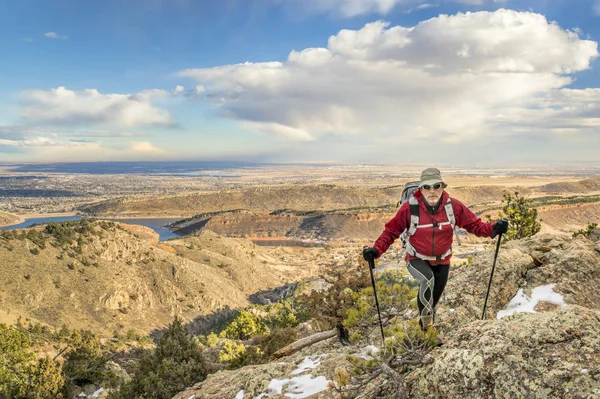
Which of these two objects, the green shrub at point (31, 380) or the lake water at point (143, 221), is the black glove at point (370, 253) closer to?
the green shrub at point (31, 380)

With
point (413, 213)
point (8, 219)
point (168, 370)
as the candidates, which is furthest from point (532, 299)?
point (8, 219)

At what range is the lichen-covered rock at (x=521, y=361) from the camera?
414cm

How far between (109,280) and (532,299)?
206ft

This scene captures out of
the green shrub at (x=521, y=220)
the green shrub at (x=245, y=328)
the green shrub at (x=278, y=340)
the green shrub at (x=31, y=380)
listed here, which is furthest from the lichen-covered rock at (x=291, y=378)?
the green shrub at (x=245, y=328)

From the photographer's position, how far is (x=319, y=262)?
10388 centimetres

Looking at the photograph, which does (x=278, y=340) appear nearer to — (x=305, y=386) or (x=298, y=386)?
(x=298, y=386)

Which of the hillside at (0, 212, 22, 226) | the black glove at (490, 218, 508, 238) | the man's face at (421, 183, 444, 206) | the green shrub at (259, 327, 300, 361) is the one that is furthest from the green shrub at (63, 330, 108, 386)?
the hillside at (0, 212, 22, 226)

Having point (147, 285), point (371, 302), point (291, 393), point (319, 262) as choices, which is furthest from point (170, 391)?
point (319, 262)

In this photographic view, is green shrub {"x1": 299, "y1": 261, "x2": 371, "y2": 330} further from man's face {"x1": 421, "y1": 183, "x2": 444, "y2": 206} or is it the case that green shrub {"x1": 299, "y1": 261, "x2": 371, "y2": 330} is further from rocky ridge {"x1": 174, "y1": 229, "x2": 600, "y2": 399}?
man's face {"x1": 421, "y1": 183, "x2": 444, "y2": 206}

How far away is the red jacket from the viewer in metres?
5.89

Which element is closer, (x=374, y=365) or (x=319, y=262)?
(x=374, y=365)

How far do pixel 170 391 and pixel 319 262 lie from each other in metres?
93.4

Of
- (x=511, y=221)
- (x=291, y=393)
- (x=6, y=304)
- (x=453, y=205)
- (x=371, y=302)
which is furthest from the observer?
(x=6, y=304)

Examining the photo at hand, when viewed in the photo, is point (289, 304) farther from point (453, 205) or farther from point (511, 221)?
point (453, 205)
